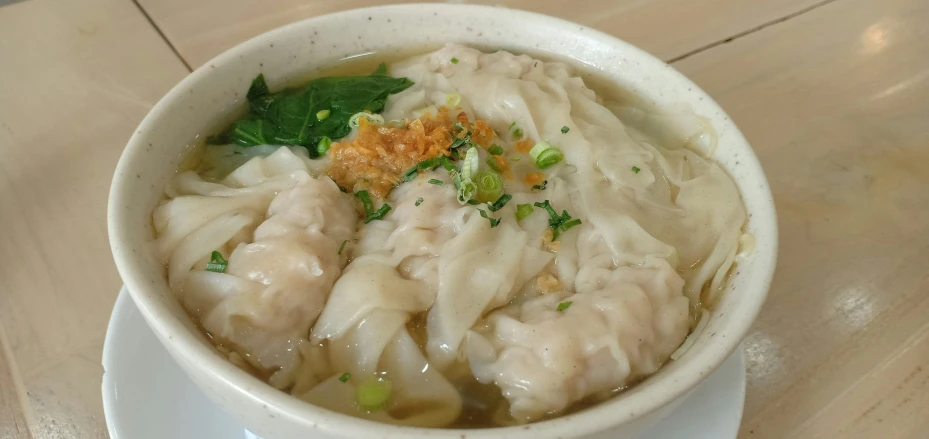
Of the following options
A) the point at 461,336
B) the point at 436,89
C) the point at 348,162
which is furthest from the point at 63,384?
the point at 436,89

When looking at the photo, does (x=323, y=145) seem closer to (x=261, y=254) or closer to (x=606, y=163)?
(x=261, y=254)

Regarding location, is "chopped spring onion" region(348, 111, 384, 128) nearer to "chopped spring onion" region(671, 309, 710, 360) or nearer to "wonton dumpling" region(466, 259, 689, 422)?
"wonton dumpling" region(466, 259, 689, 422)

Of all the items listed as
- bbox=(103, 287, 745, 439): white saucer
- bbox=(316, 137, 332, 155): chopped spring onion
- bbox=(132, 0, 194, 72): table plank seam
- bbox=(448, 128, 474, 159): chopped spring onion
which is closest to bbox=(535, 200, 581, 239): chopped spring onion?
Result: bbox=(448, 128, 474, 159): chopped spring onion

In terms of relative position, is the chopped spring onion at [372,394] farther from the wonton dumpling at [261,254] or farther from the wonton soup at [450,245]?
the wonton dumpling at [261,254]

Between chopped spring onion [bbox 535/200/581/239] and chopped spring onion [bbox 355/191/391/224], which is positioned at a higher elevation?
chopped spring onion [bbox 355/191/391/224]

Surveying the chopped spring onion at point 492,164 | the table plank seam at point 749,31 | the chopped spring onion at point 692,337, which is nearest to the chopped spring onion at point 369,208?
the chopped spring onion at point 492,164

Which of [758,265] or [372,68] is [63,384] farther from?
[758,265]

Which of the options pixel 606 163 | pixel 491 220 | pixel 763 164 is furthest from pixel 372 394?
pixel 763 164
